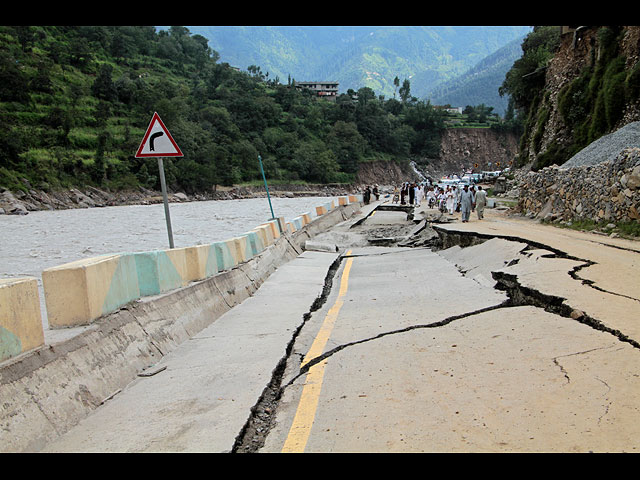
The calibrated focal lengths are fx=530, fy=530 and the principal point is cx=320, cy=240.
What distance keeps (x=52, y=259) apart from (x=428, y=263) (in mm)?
11198

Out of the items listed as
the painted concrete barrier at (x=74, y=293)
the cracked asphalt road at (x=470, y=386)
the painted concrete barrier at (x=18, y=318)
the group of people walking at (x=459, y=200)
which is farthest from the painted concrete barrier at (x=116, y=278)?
the group of people walking at (x=459, y=200)

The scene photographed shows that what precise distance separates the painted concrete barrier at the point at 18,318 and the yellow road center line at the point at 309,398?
83.0 inches

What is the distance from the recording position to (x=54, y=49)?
94.0 metres

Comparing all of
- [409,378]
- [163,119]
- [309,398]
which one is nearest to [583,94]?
[409,378]

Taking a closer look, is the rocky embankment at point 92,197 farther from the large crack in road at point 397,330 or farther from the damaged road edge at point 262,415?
the damaged road edge at point 262,415

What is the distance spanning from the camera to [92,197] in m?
62.7

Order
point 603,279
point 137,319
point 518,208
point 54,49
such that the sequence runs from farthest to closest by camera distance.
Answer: point 54,49 → point 518,208 → point 603,279 → point 137,319

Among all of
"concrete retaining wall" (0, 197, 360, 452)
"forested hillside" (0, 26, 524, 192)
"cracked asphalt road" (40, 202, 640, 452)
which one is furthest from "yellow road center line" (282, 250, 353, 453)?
"forested hillside" (0, 26, 524, 192)

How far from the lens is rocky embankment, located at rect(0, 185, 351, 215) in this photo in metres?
48.9

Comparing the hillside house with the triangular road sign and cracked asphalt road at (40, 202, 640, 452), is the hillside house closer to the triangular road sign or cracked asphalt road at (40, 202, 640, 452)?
the triangular road sign

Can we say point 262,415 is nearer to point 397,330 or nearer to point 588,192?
point 397,330

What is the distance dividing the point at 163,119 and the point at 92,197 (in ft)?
103

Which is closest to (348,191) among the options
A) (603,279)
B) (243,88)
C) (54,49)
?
(243,88)
